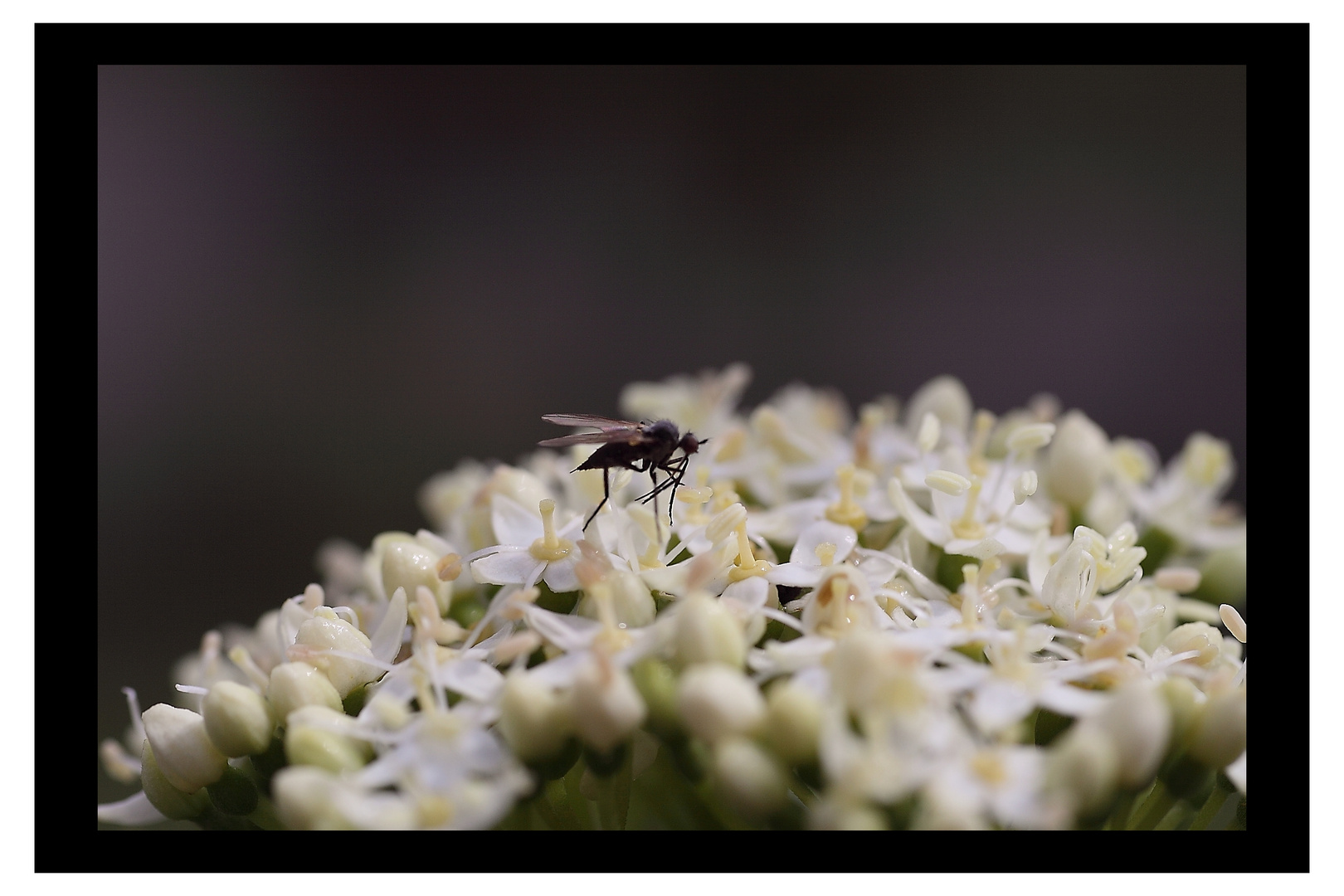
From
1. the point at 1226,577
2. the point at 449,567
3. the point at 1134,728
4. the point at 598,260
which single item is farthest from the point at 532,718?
the point at 598,260

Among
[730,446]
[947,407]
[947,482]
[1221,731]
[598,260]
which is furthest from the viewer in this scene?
[598,260]

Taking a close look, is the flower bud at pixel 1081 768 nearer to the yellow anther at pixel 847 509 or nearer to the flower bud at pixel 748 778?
the flower bud at pixel 748 778

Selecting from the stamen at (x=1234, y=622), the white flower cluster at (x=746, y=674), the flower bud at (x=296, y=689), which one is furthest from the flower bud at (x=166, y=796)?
the stamen at (x=1234, y=622)

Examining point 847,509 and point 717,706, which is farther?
point 847,509

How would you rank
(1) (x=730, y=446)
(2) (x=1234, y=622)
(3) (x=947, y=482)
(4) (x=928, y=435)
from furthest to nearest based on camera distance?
(1) (x=730, y=446) < (4) (x=928, y=435) < (3) (x=947, y=482) < (2) (x=1234, y=622)

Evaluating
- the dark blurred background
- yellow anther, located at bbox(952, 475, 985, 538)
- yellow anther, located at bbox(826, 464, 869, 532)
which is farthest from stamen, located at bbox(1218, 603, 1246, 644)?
the dark blurred background

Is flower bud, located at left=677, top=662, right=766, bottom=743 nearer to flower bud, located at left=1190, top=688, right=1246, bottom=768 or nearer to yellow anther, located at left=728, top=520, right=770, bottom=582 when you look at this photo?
yellow anther, located at left=728, top=520, right=770, bottom=582

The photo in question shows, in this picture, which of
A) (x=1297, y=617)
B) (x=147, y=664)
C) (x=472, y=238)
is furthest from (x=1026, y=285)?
(x=1297, y=617)

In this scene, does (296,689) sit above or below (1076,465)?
below

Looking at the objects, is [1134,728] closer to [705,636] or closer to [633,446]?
[705,636]

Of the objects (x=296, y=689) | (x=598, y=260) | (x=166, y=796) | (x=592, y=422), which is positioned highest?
(x=598, y=260)
